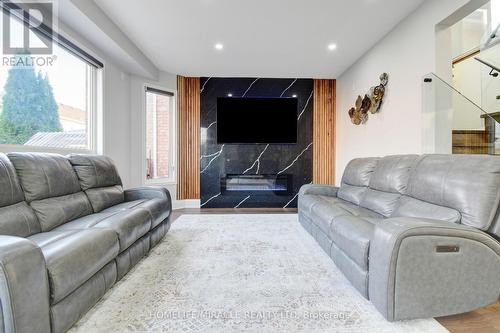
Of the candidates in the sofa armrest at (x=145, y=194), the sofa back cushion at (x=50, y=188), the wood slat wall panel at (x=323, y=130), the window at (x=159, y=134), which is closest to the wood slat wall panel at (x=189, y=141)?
the window at (x=159, y=134)

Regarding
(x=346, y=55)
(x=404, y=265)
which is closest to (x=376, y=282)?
(x=404, y=265)

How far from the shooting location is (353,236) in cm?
177

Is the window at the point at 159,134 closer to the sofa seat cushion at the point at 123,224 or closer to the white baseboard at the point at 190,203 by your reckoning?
the white baseboard at the point at 190,203

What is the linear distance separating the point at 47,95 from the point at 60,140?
0.53 meters

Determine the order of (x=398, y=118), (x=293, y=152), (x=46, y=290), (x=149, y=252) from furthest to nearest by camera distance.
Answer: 1. (x=293, y=152)
2. (x=398, y=118)
3. (x=149, y=252)
4. (x=46, y=290)

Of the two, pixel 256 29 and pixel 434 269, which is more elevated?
pixel 256 29

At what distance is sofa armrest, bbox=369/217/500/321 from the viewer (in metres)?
1.38

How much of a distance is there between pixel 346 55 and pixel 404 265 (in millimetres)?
3684

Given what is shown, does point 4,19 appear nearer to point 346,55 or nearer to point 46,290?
Answer: point 46,290

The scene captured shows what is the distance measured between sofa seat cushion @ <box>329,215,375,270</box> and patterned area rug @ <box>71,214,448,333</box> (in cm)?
29

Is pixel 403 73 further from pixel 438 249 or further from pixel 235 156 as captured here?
pixel 235 156

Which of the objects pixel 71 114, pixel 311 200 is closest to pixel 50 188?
pixel 71 114

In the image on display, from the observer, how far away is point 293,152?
5270 mm

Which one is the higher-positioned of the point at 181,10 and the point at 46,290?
the point at 181,10
